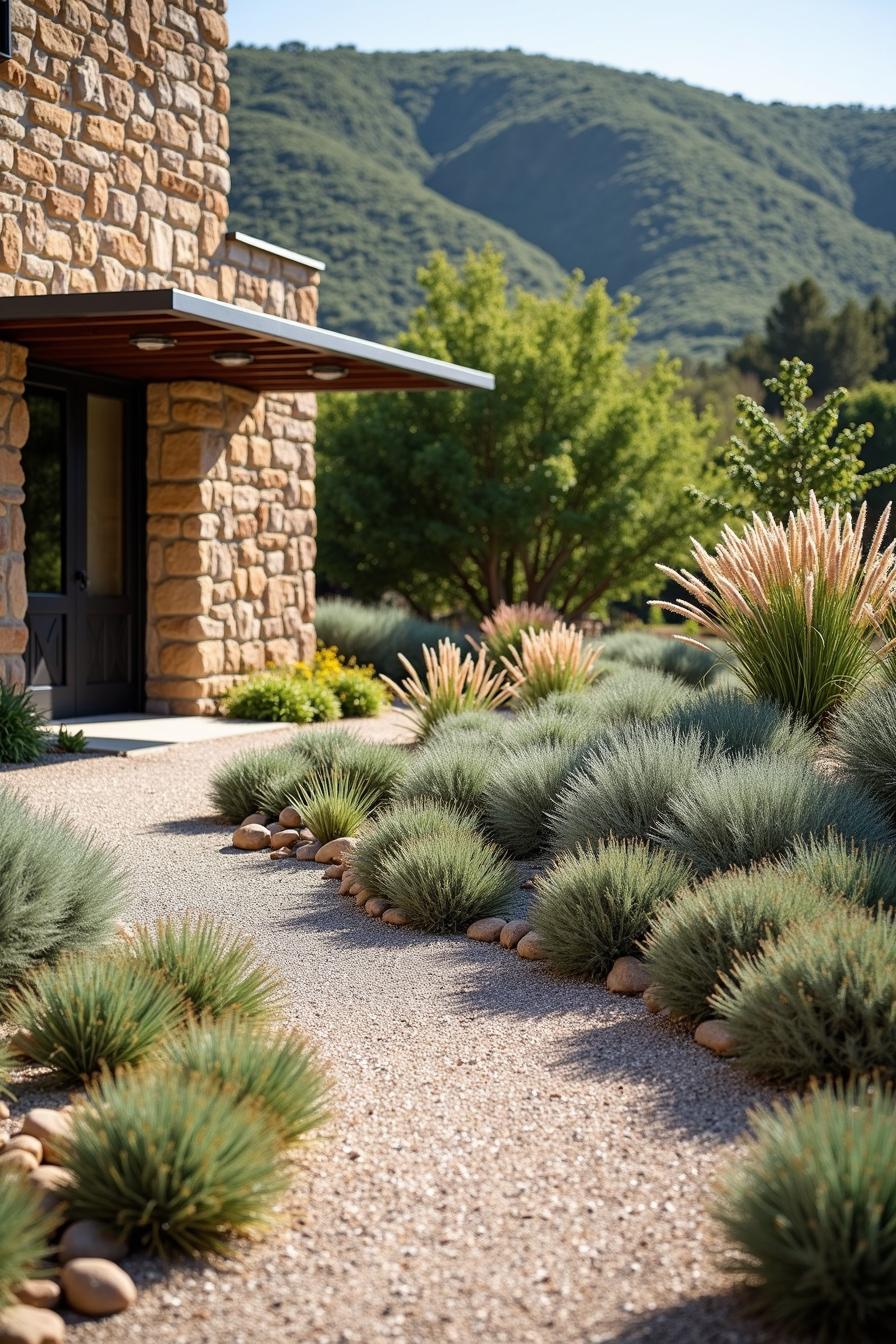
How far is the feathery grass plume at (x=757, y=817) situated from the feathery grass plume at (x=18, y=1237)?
3020 millimetres

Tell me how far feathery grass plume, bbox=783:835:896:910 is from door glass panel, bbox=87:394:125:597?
8.09m

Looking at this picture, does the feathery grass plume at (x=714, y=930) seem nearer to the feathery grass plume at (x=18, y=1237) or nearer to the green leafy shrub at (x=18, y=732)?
the feathery grass plume at (x=18, y=1237)

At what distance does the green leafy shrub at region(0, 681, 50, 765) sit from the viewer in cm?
905

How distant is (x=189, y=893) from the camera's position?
5.95 m

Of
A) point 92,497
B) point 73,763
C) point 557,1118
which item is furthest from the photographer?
point 92,497

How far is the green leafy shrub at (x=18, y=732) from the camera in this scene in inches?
356

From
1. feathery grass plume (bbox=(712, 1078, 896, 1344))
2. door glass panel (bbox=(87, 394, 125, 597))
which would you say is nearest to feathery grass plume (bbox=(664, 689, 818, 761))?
feathery grass plume (bbox=(712, 1078, 896, 1344))

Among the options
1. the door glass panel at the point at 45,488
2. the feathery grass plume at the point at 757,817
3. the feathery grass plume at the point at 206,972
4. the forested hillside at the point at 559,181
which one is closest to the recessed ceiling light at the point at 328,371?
the door glass panel at the point at 45,488

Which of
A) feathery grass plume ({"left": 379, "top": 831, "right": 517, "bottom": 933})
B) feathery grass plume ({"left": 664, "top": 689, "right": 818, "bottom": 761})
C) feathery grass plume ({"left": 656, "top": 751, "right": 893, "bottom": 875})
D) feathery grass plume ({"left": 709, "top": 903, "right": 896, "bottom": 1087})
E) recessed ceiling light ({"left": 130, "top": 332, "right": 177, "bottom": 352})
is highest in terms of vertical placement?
recessed ceiling light ({"left": 130, "top": 332, "right": 177, "bottom": 352})

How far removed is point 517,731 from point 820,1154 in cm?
522

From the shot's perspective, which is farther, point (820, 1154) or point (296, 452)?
point (296, 452)

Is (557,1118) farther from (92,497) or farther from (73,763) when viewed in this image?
(92,497)

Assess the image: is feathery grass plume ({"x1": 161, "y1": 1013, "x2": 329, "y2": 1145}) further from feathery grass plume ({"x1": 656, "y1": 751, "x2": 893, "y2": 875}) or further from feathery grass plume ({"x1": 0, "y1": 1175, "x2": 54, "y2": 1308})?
feathery grass plume ({"x1": 656, "y1": 751, "x2": 893, "y2": 875})

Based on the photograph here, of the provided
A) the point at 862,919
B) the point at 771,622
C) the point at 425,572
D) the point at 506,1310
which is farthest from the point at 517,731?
the point at 425,572
